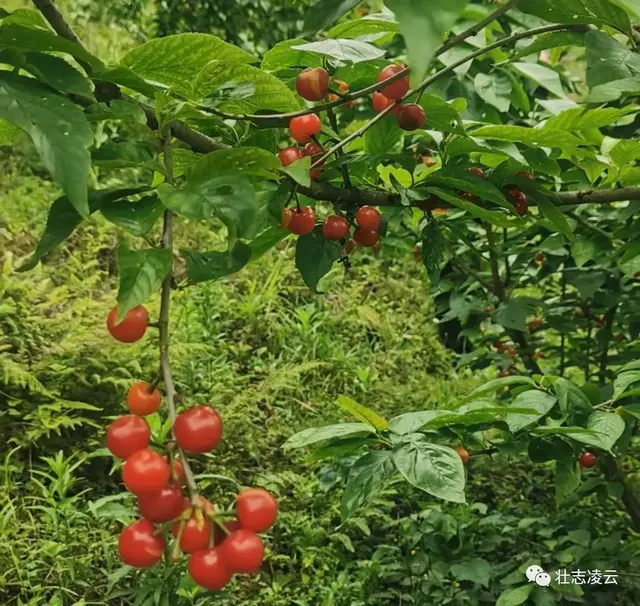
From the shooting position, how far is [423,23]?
0.92 ft

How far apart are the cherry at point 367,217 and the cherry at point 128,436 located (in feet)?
1.40

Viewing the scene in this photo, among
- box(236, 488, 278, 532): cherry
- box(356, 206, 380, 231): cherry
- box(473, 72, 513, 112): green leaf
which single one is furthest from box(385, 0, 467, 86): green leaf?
box(473, 72, 513, 112): green leaf

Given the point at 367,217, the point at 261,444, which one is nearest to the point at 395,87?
the point at 367,217

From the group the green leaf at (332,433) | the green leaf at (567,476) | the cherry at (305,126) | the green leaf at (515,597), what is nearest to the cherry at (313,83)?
the cherry at (305,126)

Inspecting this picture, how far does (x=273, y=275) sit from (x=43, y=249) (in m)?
2.34

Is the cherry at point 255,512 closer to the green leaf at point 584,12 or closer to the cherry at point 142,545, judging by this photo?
the cherry at point 142,545

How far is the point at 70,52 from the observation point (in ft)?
1.42

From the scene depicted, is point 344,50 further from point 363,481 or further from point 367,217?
point 363,481

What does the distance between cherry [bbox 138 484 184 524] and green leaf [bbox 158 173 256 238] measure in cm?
16

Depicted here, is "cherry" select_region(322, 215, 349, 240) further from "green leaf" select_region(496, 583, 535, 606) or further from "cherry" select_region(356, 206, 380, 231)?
"green leaf" select_region(496, 583, 535, 606)

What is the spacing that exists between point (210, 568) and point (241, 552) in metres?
0.02

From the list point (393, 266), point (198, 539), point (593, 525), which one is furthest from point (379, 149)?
point (393, 266)

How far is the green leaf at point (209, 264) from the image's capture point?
1.62ft

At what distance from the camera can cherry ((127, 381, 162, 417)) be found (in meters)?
0.42
